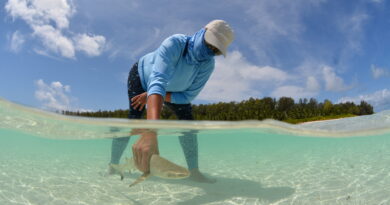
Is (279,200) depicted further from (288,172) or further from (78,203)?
(78,203)

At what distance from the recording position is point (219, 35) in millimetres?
3812

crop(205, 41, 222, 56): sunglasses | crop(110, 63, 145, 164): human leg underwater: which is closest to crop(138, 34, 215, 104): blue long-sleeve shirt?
crop(110, 63, 145, 164): human leg underwater

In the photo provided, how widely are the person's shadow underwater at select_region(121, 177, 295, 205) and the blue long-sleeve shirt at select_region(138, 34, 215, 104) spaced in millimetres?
1523

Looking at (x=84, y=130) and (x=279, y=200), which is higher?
(x=84, y=130)

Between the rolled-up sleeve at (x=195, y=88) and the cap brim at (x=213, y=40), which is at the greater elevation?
the cap brim at (x=213, y=40)

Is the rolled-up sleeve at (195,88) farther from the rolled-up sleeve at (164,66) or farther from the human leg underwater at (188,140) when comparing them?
the rolled-up sleeve at (164,66)

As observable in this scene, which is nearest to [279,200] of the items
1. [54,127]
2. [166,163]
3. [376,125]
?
[166,163]

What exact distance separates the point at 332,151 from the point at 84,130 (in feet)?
33.7

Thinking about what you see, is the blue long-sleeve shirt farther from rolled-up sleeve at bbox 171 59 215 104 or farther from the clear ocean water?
the clear ocean water

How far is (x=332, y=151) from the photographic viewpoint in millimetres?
11906

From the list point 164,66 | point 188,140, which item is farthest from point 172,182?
point 164,66

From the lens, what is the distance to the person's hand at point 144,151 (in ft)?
9.07

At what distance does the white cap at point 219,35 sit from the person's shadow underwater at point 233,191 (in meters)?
2.20

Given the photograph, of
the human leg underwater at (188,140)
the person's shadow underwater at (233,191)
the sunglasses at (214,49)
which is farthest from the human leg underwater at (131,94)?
the sunglasses at (214,49)
